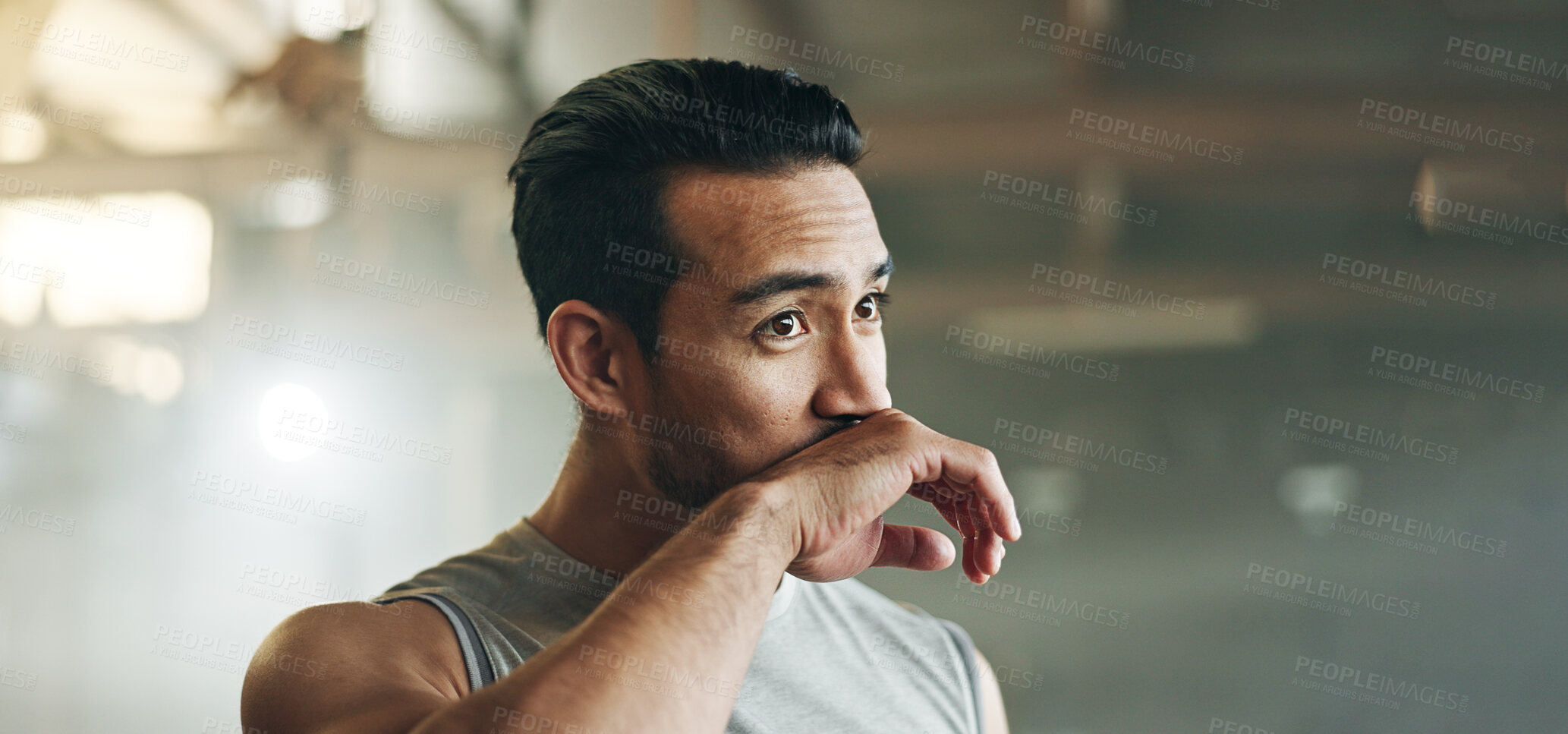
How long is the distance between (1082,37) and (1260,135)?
0.48m

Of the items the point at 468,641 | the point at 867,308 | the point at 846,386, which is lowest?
the point at 468,641

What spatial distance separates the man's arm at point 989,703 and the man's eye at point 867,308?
59 cm

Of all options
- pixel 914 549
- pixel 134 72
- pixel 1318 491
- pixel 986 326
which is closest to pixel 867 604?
pixel 914 549

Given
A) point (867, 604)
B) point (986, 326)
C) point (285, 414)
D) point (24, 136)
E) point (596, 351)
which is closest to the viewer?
point (596, 351)

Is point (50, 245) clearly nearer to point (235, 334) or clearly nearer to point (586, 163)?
point (235, 334)

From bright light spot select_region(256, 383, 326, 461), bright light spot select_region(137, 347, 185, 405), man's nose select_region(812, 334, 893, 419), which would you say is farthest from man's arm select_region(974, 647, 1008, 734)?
bright light spot select_region(137, 347, 185, 405)

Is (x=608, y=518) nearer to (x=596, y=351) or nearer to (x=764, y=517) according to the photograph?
(x=596, y=351)

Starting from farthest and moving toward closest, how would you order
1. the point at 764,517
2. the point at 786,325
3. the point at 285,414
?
the point at 285,414, the point at 786,325, the point at 764,517

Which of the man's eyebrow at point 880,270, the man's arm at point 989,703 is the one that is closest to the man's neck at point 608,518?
the man's eyebrow at point 880,270

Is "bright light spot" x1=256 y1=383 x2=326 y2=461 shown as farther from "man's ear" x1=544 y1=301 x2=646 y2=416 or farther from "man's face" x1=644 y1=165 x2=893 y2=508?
"man's face" x1=644 y1=165 x2=893 y2=508

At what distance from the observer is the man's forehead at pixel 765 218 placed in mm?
1182

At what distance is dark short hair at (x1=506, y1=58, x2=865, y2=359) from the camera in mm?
1247

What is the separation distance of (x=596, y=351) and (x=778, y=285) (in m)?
0.29

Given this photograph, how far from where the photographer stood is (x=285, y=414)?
2.63 metres
